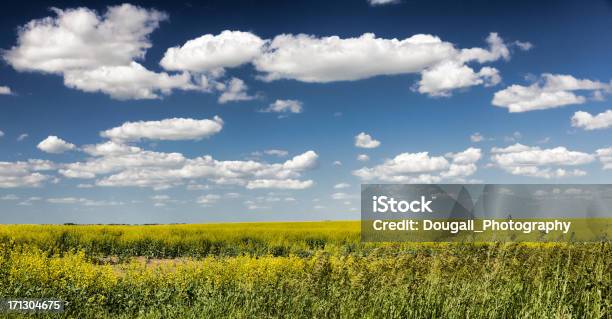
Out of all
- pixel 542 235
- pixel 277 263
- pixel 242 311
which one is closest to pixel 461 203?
pixel 277 263

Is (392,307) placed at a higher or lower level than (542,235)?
lower

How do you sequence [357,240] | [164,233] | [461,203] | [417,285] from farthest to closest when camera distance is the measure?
[461,203], [357,240], [164,233], [417,285]

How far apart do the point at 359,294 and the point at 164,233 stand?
21751mm

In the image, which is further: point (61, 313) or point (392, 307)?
point (61, 313)

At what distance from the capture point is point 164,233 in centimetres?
2777

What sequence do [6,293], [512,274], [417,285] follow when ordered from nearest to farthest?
[417,285] < [512,274] < [6,293]

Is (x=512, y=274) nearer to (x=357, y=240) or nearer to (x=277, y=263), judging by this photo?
(x=277, y=263)

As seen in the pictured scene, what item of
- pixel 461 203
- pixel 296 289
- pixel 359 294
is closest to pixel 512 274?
pixel 359 294

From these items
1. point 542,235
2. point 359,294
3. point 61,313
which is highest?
point 542,235

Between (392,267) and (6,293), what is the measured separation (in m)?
7.31

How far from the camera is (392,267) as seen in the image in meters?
8.73

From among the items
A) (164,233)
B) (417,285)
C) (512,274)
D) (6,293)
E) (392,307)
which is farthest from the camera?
(164,233)

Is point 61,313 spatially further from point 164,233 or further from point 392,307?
point 164,233

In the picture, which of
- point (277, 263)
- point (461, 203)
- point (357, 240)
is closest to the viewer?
point (277, 263)
